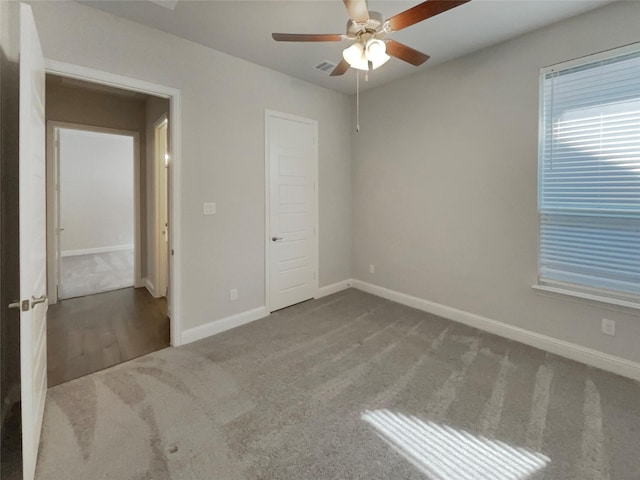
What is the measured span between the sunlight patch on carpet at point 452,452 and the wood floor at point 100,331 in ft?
7.37

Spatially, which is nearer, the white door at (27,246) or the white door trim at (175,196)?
the white door at (27,246)

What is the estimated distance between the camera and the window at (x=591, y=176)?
232 centimetres

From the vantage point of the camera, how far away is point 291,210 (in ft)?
12.7

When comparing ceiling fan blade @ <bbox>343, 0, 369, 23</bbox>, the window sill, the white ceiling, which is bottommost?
the window sill

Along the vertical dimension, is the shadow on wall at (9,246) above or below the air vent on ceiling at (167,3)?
below

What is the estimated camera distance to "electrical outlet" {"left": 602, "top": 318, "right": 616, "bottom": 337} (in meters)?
2.43

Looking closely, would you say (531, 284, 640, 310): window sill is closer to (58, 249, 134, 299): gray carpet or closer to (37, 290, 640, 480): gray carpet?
(37, 290, 640, 480): gray carpet

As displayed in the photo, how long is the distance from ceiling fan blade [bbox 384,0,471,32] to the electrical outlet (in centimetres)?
264

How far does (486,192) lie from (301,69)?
2.45 m

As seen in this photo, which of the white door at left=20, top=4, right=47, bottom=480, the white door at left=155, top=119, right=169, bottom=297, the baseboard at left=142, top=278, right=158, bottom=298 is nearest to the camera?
the white door at left=20, top=4, right=47, bottom=480

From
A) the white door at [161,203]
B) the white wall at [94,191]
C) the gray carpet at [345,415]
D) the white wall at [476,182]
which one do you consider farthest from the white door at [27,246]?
the white wall at [94,191]

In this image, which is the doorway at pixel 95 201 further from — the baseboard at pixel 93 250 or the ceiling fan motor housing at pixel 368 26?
the ceiling fan motor housing at pixel 368 26

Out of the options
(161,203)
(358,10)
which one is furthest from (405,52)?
(161,203)

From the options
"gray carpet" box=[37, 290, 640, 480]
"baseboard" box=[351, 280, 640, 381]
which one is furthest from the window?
"gray carpet" box=[37, 290, 640, 480]
